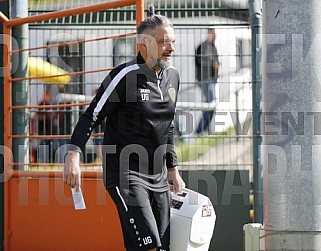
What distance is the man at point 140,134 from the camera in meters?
4.92

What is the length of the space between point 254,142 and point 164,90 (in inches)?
83.2

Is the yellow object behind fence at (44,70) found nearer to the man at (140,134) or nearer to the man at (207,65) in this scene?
the man at (207,65)

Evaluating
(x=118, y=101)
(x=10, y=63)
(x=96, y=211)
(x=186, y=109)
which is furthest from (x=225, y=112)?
(x=118, y=101)

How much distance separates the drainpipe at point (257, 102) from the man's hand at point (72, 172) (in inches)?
108

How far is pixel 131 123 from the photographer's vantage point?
5094mm

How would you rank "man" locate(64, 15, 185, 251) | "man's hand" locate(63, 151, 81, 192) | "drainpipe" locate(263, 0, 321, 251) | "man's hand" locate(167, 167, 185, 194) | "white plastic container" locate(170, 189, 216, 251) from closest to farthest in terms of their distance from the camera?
1. "drainpipe" locate(263, 0, 321, 251)
2. "man's hand" locate(63, 151, 81, 192)
3. "man" locate(64, 15, 185, 251)
4. "white plastic container" locate(170, 189, 216, 251)
5. "man's hand" locate(167, 167, 185, 194)

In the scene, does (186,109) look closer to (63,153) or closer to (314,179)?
(63,153)

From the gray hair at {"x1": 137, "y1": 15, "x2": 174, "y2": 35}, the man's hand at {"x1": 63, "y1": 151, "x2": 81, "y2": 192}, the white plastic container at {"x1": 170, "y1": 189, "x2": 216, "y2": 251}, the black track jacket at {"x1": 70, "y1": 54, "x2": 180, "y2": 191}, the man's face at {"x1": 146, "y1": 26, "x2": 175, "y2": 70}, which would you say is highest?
the gray hair at {"x1": 137, "y1": 15, "x2": 174, "y2": 35}

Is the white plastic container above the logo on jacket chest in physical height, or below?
below

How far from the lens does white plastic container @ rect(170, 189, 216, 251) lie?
206 inches

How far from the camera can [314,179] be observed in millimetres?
4637

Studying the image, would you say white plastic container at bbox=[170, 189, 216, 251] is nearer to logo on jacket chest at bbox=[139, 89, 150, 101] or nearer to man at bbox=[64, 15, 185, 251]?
man at bbox=[64, 15, 185, 251]

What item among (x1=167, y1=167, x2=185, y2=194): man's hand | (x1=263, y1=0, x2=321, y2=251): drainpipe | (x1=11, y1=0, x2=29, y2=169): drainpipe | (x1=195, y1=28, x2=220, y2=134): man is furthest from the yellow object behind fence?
(x1=263, y1=0, x2=321, y2=251): drainpipe

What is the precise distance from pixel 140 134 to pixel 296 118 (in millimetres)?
1088
